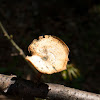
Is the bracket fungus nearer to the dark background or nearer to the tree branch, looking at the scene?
the tree branch

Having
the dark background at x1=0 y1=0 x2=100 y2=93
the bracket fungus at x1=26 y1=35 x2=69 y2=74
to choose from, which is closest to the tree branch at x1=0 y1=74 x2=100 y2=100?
the bracket fungus at x1=26 y1=35 x2=69 y2=74

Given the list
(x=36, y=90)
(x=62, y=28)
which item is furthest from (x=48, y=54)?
(x=62, y=28)

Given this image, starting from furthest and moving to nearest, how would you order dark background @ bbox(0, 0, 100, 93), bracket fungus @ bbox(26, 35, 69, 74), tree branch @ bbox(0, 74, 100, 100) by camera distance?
dark background @ bbox(0, 0, 100, 93)
tree branch @ bbox(0, 74, 100, 100)
bracket fungus @ bbox(26, 35, 69, 74)

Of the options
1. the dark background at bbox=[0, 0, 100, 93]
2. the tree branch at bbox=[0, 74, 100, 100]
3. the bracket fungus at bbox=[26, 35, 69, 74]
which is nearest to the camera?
the bracket fungus at bbox=[26, 35, 69, 74]

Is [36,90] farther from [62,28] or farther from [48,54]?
[62,28]

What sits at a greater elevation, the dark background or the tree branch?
the dark background

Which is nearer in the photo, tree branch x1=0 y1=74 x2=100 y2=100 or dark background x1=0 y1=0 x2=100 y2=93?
tree branch x1=0 y1=74 x2=100 y2=100

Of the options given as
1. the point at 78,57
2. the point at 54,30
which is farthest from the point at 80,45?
the point at 54,30
